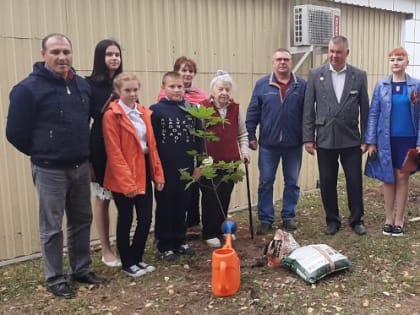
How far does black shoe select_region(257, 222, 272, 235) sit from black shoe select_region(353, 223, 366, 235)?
84 cm

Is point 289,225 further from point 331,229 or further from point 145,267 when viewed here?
point 145,267

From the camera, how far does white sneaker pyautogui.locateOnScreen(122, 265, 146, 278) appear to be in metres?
3.79

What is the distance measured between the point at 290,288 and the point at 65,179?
5.93ft

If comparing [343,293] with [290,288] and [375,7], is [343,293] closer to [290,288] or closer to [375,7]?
[290,288]

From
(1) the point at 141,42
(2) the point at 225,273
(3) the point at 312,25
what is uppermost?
(3) the point at 312,25

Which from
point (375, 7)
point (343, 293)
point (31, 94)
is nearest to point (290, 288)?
point (343, 293)

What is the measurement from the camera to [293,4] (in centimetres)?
627

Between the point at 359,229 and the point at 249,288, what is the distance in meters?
1.62

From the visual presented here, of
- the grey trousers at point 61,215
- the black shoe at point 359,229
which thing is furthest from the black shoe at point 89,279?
the black shoe at point 359,229

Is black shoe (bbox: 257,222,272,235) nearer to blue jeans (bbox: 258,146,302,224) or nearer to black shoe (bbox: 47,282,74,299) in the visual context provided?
blue jeans (bbox: 258,146,302,224)

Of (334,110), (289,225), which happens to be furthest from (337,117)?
(289,225)

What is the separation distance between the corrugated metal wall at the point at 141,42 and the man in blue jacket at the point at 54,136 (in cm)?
94

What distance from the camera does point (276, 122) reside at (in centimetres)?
459

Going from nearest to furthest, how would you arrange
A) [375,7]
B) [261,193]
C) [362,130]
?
[362,130] → [261,193] → [375,7]
